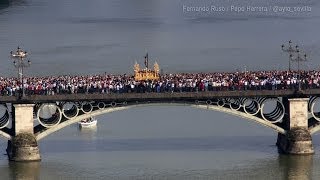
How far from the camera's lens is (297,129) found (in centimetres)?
8175

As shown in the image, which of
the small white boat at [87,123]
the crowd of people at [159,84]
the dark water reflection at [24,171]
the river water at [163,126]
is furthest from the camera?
the small white boat at [87,123]

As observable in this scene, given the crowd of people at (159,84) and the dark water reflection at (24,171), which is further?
the crowd of people at (159,84)

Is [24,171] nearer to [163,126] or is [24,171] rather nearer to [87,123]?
[87,123]

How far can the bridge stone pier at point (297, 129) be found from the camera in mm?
81375

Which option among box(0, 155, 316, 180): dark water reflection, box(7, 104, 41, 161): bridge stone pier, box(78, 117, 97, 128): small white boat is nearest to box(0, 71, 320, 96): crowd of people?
box(7, 104, 41, 161): bridge stone pier

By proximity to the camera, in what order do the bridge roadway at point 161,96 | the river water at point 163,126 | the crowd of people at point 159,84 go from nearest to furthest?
the river water at point 163,126 → the bridge roadway at point 161,96 → the crowd of people at point 159,84

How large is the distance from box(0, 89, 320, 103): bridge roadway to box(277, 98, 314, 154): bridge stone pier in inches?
23.5

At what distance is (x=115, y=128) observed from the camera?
305 ft

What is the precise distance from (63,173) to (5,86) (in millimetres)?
6997

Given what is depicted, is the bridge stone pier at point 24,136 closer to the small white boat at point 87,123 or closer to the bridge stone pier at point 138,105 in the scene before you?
the bridge stone pier at point 138,105

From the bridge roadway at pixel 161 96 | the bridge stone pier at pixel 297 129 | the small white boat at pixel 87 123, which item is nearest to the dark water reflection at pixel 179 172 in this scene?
the bridge stone pier at pixel 297 129

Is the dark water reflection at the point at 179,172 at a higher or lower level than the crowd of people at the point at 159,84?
lower

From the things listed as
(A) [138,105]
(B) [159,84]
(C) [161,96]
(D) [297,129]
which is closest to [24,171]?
(A) [138,105]

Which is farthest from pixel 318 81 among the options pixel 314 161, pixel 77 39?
pixel 77 39
